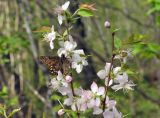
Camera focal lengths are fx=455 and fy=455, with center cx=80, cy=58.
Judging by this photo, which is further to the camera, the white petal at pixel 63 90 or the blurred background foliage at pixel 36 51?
the blurred background foliage at pixel 36 51

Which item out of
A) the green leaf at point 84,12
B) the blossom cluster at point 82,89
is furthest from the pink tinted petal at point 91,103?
the green leaf at point 84,12

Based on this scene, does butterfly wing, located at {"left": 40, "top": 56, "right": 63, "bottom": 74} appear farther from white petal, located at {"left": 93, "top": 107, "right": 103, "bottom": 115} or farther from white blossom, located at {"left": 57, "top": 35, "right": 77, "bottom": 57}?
white petal, located at {"left": 93, "top": 107, "right": 103, "bottom": 115}

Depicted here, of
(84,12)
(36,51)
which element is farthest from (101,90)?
(36,51)

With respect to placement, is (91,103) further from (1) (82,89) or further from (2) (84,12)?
(2) (84,12)

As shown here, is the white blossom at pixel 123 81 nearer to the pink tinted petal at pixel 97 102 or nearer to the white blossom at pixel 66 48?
the pink tinted petal at pixel 97 102

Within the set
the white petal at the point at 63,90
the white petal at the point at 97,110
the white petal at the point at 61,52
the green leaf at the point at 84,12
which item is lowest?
the white petal at the point at 97,110

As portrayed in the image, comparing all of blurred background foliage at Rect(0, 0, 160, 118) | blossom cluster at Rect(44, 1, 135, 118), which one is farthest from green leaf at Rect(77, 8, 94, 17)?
blurred background foliage at Rect(0, 0, 160, 118)

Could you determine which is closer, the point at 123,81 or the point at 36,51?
the point at 123,81

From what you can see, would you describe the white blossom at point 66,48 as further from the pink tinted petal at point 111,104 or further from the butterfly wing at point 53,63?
the pink tinted petal at point 111,104

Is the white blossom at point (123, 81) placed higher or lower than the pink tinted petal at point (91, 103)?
higher

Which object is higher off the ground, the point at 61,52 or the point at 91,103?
the point at 61,52
